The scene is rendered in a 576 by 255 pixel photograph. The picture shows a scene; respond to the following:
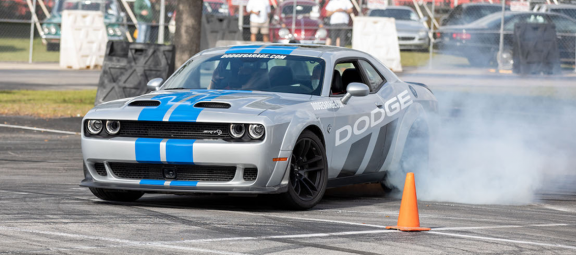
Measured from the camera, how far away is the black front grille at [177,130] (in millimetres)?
7652

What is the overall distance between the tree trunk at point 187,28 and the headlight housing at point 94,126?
35.3 feet

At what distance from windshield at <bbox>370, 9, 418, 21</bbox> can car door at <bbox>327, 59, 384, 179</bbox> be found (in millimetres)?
23532

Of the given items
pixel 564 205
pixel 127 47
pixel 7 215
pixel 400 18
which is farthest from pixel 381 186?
pixel 400 18

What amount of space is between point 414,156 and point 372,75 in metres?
0.89

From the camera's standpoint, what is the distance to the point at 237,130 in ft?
25.1

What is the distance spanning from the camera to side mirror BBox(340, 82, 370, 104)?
859 centimetres

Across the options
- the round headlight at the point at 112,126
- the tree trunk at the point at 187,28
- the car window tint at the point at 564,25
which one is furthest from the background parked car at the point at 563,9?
the round headlight at the point at 112,126

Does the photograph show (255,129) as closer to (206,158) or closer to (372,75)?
(206,158)

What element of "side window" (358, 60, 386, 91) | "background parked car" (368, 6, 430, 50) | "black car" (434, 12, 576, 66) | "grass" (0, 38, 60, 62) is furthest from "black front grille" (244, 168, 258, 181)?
"grass" (0, 38, 60, 62)

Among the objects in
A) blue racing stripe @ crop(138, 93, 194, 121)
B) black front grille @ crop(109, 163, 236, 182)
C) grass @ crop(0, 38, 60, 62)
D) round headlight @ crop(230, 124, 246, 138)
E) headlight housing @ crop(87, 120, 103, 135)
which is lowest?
grass @ crop(0, 38, 60, 62)

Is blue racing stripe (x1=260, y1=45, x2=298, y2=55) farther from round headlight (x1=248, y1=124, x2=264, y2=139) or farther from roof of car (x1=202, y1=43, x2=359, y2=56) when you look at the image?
round headlight (x1=248, y1=124, x2=264, y2=139)

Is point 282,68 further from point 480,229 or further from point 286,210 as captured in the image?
point 480,229

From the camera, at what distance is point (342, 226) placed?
721cm

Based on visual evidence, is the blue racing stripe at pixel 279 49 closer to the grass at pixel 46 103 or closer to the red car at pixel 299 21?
the grass at pixel 46 103
